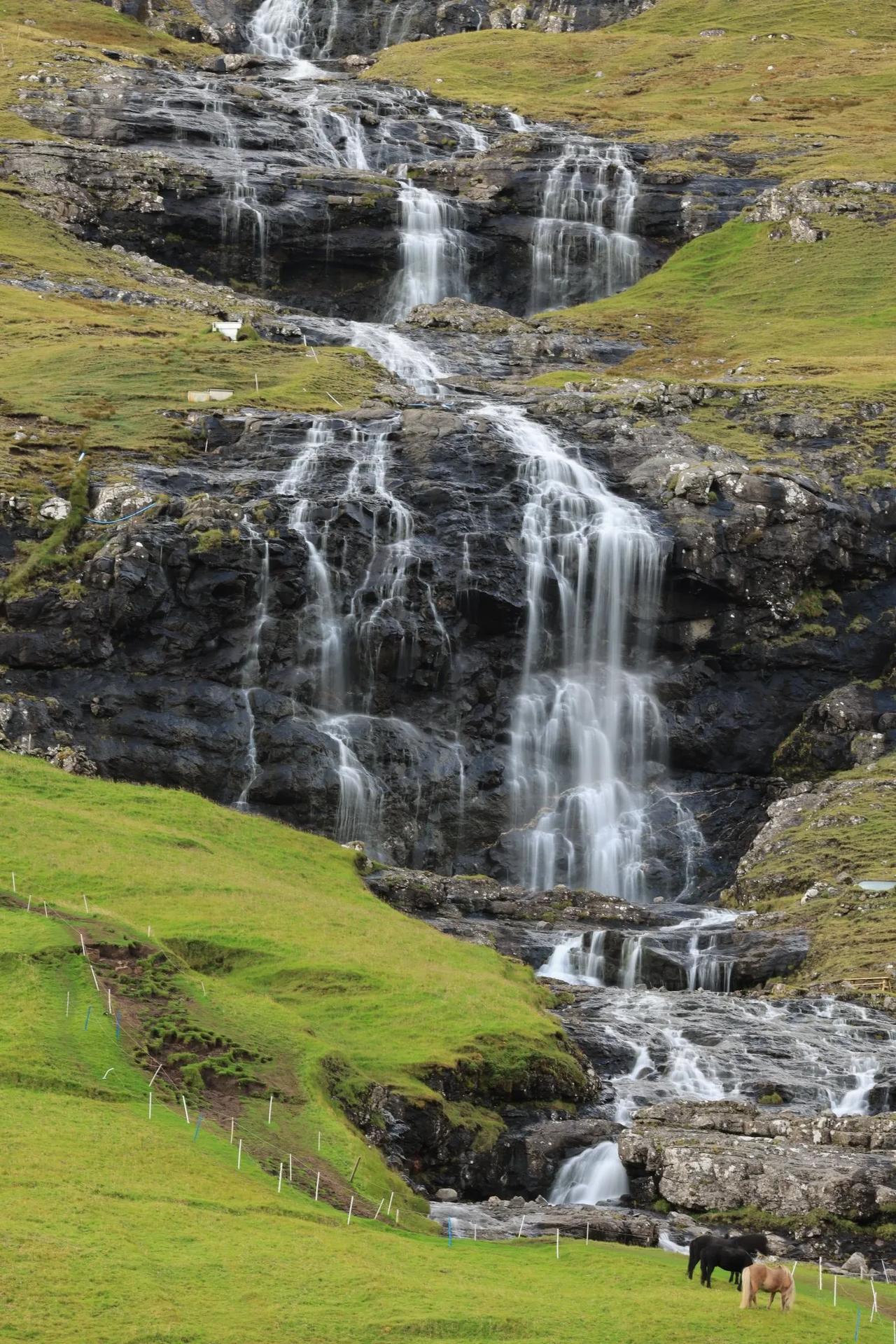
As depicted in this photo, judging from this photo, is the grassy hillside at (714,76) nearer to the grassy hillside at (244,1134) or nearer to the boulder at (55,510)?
the boulder at (55,510)

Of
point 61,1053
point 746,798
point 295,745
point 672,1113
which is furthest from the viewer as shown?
point 746,798

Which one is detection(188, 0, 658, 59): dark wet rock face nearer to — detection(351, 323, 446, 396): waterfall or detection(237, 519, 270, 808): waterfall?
detection(351, 323, 446, 396): waterfall

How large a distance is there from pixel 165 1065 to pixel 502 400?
5116 centimetres

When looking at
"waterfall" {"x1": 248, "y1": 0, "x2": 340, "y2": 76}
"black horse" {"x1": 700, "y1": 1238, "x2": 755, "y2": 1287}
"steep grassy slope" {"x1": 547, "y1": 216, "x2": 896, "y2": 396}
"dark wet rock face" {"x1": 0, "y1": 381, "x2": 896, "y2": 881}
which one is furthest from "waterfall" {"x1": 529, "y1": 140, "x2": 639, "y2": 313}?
"black horse" {"x1": 700, "y1": 1238, "x2": 755, "y2": 1287}

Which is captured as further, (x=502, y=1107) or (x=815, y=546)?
(x=815, y=546)

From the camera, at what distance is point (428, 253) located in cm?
9938

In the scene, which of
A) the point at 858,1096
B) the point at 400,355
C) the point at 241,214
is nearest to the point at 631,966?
the point at 858,1096

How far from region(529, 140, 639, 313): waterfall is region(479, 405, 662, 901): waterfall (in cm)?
4134

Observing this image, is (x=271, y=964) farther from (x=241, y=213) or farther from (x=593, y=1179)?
(x=241, y=213)

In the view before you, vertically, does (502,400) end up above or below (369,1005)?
above

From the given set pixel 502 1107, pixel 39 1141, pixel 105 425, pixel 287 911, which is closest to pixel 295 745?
pixel 287 911

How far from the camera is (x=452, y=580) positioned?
59.1m

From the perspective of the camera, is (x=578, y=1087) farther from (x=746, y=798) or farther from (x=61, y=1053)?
(x=746, y=798)

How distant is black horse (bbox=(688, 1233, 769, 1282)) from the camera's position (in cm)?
2180
